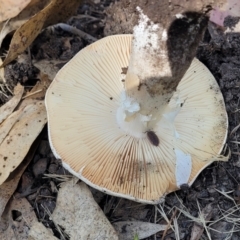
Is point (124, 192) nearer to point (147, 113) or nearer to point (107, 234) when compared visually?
point (107, 234)

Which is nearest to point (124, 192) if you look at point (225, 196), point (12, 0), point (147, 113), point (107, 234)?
point (107, 234)

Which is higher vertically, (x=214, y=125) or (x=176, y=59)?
(x=176, y=59)

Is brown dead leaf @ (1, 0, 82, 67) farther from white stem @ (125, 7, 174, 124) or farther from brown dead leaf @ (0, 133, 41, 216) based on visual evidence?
white stem @ (125, 7, 174, 124)

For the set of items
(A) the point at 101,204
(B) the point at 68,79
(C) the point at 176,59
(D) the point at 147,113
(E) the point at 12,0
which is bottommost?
(A) the point at 101,204

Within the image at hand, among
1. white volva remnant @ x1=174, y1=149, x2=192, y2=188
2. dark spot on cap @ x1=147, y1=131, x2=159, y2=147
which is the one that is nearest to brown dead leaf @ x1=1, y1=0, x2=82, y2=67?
dark spot on cap @ x1=147, y1=131, x2=159, y2=147

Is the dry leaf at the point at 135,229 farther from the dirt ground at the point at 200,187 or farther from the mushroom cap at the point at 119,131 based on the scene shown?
the mushroom cap at the point at 119,131

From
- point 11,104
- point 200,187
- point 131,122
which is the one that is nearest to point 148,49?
point 131,122

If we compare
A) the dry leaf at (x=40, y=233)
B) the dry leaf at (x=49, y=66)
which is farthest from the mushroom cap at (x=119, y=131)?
the dry leaf at (x=40, y=233)
